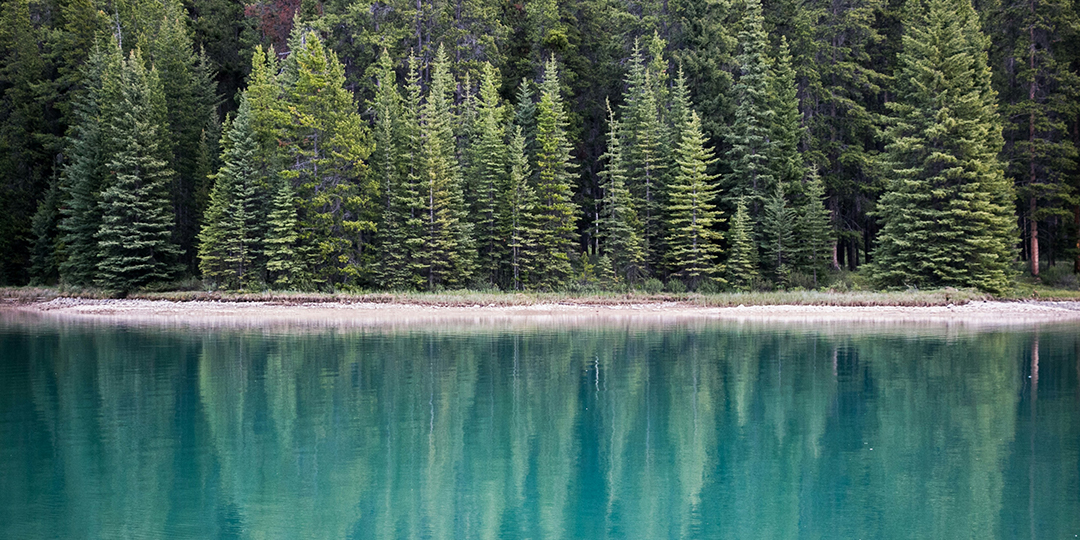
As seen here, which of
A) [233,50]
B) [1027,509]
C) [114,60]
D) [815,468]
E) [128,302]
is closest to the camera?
[1027,509]

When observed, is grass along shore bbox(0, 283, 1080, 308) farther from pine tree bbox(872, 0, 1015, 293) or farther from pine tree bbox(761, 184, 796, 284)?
pine tree bbox(761, 184, 796, 284)

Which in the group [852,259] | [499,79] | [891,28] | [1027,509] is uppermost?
[891,28]

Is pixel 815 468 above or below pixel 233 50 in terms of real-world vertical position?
below

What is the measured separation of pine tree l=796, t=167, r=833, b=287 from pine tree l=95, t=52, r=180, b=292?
35.0 m

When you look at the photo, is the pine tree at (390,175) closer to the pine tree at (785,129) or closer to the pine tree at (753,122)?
the pine tree at (753,122)

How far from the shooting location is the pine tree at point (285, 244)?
156ft

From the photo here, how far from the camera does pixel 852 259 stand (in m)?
58.9

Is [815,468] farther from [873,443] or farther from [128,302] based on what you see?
[128,302]

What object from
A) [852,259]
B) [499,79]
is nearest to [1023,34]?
[852,259]

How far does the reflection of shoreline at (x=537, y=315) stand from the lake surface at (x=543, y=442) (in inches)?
361

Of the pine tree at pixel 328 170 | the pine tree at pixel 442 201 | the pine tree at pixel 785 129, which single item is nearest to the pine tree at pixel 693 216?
the pine tree at pixel 785 129

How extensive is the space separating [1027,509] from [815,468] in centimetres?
302

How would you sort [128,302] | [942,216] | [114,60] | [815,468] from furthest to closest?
[114,60] < [128,302] < [942,216] < [815,468]

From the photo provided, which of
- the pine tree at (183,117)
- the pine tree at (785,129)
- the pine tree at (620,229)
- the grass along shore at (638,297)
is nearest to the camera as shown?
the grass along shore at (638,297)
